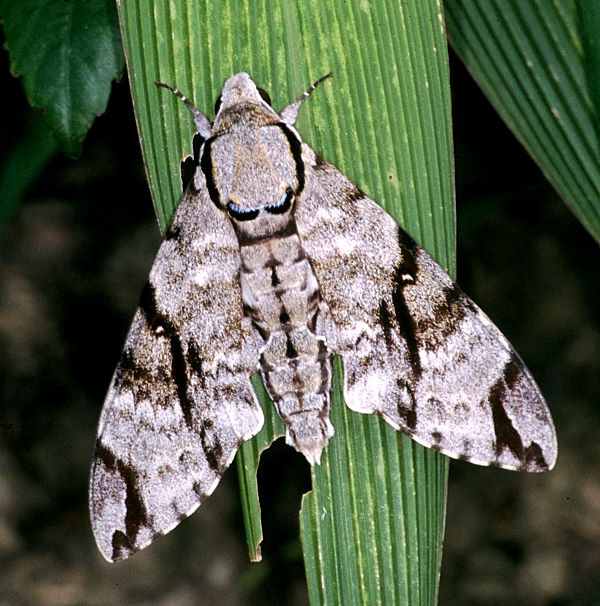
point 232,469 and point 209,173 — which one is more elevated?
point 209,173

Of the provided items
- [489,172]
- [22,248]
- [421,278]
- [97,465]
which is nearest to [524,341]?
[489,172]

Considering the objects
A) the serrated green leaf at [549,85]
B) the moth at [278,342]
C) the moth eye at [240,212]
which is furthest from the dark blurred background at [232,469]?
the moth eye at [240,212]

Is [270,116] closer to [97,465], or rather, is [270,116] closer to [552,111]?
[552,111]

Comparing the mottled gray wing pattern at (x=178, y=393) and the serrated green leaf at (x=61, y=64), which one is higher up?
the serrated green leaf at (x=61, y=64)

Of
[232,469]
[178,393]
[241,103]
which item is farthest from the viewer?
[232,469]

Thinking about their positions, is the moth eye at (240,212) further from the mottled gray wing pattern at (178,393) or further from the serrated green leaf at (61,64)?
the serrated green leaf at (61,64)

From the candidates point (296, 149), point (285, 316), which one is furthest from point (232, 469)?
point (296, 149)

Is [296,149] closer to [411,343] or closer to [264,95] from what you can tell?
[264,95]
